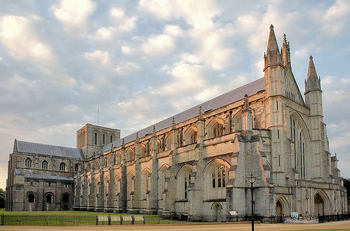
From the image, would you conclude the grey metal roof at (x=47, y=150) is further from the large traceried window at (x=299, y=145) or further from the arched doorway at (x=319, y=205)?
the arched doorway at (x=319, y=205)

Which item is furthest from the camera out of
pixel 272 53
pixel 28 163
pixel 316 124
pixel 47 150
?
pixel 47 150

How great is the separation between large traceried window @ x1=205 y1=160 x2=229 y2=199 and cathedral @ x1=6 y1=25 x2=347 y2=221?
0.31 ft

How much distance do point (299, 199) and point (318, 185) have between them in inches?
175

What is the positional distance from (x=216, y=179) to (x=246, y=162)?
174 inches

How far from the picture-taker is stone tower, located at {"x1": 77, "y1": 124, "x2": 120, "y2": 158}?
85.6m

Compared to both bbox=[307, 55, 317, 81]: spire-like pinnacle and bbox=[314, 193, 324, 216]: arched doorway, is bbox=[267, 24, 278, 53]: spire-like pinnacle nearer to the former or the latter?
bbox=[307, 55, 317, 81]: spire-like pinnacle

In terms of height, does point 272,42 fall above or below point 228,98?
above

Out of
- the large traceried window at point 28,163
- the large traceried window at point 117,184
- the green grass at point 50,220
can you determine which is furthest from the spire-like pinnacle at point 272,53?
the large traceried window at point 28,163

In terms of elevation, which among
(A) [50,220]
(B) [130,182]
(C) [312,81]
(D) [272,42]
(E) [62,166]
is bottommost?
(A) [50,220]

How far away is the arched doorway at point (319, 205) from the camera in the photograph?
120 feet

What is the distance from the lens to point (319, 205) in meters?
37.1

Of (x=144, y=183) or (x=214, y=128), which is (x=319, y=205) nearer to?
(x=214, y=128)

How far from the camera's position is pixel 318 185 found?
35.8 m

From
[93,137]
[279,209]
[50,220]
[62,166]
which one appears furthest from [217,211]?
[93,137]
